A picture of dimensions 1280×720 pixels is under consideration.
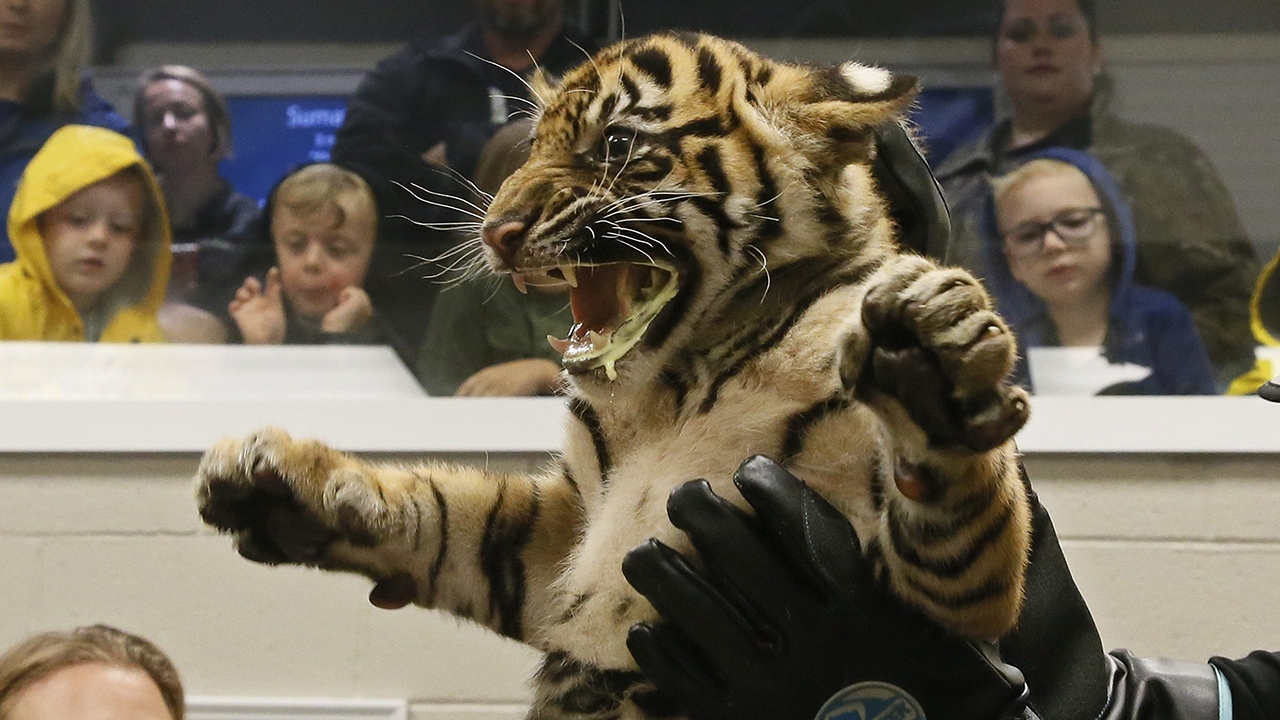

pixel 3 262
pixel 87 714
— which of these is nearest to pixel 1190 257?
pixel 87 714

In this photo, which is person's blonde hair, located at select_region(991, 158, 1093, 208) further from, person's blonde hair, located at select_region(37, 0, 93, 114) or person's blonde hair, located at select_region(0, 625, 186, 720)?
person's blonde hair, located at select_region(37, 0, 93, 114)

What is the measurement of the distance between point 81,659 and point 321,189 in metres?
1.30

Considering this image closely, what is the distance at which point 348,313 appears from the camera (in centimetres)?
248

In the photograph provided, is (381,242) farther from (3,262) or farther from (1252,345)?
(1252,345)

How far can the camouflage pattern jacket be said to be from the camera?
2.36 meters

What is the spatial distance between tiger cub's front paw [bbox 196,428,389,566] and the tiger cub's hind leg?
474mm

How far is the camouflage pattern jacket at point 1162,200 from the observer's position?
236 cm

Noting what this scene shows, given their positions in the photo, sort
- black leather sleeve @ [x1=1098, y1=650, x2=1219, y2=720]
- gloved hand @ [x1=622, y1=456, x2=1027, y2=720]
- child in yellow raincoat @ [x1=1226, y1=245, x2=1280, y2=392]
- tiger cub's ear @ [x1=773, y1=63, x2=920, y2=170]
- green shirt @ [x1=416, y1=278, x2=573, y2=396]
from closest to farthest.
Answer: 1. gloved hand @ [x1=622, y1=456, x2=1027, y2=720]
2. tiger cub's ear @ [x1=773, y1=63, x2=920, y2=170]
3. black leather sleeve @ [x1=1098, y1=650, x2=1219, y2=720]
4. green shirt @ [x1=416, y1=278, x2=573, y2=396]
5. child in yellow raincoat @ [x1=1226, y1=245, x2=1280, y2=392]

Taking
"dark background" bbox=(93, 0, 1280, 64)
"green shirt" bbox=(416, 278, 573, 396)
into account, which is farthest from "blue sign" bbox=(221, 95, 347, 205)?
"green shirt" bbox=(416, 278, 573, 396)

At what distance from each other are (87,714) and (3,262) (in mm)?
1555

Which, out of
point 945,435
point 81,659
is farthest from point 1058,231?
point 81,659

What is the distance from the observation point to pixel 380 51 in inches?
96.1

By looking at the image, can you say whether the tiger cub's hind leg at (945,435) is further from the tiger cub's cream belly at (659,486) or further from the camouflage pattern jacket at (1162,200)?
the camouflage pattern jacket at (1162,200)

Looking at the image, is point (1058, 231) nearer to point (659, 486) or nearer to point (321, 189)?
point (321, 189)
